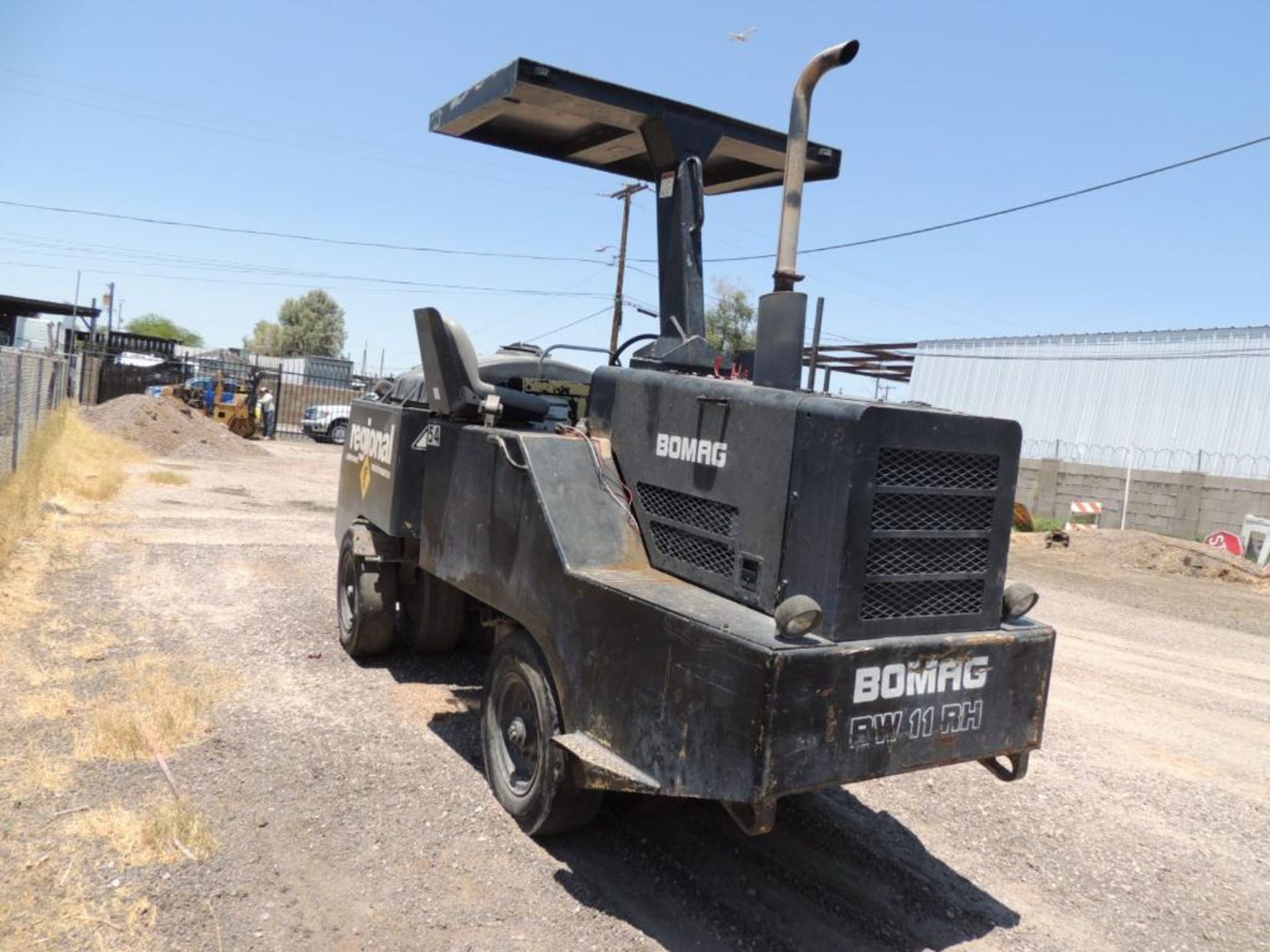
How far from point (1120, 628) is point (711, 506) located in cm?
883

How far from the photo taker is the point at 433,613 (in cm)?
629

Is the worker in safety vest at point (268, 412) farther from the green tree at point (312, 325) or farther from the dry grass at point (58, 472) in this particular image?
the green tree at point (312, 325)

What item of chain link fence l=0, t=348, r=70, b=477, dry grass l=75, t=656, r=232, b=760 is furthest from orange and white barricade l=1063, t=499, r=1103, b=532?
Result: chain link fence l=0, t=348, r=70, b=477

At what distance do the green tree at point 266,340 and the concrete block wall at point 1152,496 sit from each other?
67546 mm

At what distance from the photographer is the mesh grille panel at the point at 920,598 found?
10.4ft

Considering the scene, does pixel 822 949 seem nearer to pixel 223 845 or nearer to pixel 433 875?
pixel 433 875

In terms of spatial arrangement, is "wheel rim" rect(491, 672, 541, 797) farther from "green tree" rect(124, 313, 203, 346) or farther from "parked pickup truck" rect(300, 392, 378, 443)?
"green tree" rect(124, 313, 203, 346)

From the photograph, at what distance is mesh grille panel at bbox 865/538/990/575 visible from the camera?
3168mm

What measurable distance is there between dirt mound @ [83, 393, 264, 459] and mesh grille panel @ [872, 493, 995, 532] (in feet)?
67.1

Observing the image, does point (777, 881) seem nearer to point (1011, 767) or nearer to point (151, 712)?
point (1011, 767)

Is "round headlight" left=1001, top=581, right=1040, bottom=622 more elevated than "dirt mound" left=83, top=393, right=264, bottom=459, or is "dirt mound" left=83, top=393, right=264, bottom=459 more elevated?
"round headlight" left=1001, top=581, right=1040, bottom=622

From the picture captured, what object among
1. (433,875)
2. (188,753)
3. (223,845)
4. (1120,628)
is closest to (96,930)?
(223,845)

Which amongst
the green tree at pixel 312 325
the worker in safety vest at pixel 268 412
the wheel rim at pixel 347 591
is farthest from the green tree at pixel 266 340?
the wheel rim at pixel 347 591

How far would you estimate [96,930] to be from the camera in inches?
120
